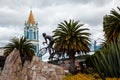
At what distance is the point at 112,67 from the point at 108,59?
0.48 meters

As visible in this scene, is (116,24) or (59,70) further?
(116,24)

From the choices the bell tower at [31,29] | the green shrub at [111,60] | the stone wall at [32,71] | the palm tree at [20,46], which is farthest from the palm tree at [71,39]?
the bell tower at [31,29]

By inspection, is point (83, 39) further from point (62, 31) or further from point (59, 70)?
point (59, 70)

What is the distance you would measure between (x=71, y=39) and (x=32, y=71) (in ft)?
68.5

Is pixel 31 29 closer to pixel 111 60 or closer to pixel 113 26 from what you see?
pixel 113 26

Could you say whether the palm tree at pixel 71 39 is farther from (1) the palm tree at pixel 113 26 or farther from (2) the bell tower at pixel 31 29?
(2) the bell tower at pixel 31 29

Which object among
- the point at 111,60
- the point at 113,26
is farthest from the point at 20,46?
the point at 111,60

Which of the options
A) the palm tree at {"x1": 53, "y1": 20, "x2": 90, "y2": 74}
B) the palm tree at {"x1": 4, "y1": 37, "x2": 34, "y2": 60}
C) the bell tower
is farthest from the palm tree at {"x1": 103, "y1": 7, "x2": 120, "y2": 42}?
the bell tower

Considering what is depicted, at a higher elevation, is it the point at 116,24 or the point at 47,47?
the point at 116,24

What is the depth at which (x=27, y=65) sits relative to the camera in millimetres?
31203

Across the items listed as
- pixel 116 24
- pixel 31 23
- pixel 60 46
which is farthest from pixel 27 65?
pixel 31 23

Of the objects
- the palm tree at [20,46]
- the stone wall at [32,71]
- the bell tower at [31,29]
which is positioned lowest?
the stone wall at [32,71]

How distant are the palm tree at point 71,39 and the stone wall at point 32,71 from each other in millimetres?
15817

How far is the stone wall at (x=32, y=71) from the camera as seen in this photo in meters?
27.8
